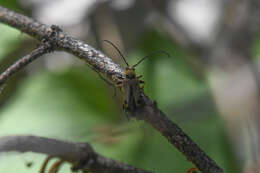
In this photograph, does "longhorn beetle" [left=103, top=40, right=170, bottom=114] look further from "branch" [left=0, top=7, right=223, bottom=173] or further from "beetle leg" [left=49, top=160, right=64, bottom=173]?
"beetle leg" [left=49, top=160, right=64, bottom=173]

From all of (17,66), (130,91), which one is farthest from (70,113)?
(17,66)

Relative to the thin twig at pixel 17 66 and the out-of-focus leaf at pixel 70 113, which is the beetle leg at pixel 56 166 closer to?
the thin twig at pixel 17 66

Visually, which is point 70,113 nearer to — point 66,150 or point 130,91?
point 130,91

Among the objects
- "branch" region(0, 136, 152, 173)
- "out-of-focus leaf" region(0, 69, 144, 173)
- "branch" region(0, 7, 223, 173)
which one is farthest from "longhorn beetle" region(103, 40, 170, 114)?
"out-of-focus leaf" region(0, 69, 144, 173)

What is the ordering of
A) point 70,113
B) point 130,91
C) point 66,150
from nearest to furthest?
point 66,150
point 130,91
point 70,113

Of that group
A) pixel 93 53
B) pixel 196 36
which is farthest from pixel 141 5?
pixel 93 53

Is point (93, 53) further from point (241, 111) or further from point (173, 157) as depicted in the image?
point (241, 111)
